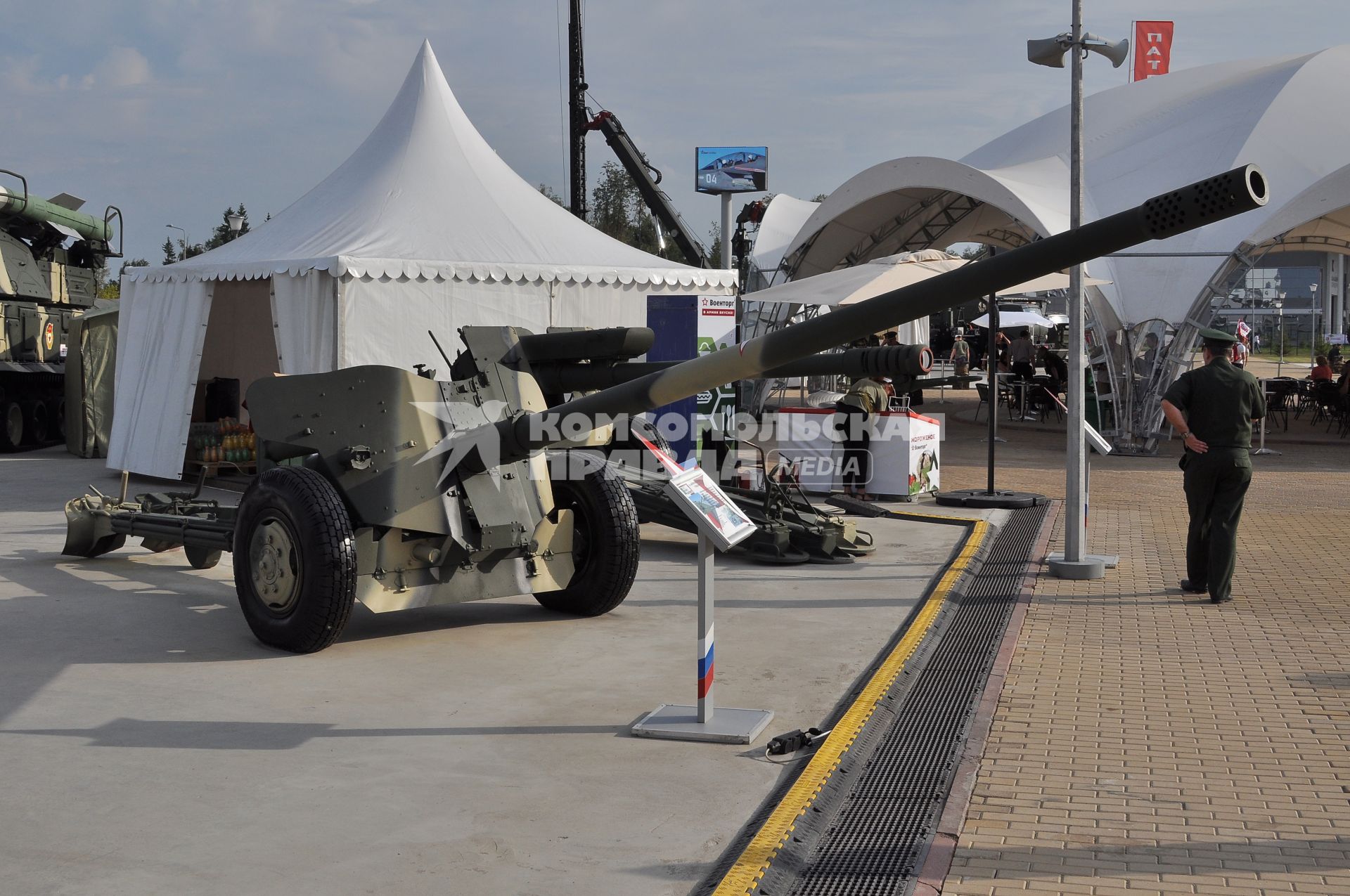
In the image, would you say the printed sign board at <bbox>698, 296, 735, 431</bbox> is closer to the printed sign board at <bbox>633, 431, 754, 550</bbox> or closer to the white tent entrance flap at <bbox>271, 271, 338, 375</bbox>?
the white tent entrance flap at <bbox>271, 271, 338, 375</bbox>

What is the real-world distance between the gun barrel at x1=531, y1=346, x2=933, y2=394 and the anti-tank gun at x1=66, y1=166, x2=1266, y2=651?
0.07 m

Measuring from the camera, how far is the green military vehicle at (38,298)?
18266 millimetres

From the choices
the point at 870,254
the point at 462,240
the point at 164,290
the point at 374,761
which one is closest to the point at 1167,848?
the point at 374,761

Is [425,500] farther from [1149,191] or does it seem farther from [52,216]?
[1149,191]

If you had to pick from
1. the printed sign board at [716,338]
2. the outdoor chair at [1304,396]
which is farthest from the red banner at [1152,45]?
the printed sign board at [716,338]

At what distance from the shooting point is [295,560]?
6.88 m

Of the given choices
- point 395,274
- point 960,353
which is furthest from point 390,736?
point 960,353

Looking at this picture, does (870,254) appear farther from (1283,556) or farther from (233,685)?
(233,685)

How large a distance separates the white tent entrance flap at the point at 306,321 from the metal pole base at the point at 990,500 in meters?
6.23

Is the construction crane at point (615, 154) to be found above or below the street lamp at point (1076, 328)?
above

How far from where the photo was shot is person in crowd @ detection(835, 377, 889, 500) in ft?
43.8

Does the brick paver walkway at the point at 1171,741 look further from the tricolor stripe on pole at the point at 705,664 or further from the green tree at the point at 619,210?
the green tree at the point at 619,210

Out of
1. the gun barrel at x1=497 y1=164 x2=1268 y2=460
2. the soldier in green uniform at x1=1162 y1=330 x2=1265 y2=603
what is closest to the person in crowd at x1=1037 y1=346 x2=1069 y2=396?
the soldier in green uniform at x1=1162 y1=330 x2=1265 y2=603

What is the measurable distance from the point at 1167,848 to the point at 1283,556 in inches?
268
